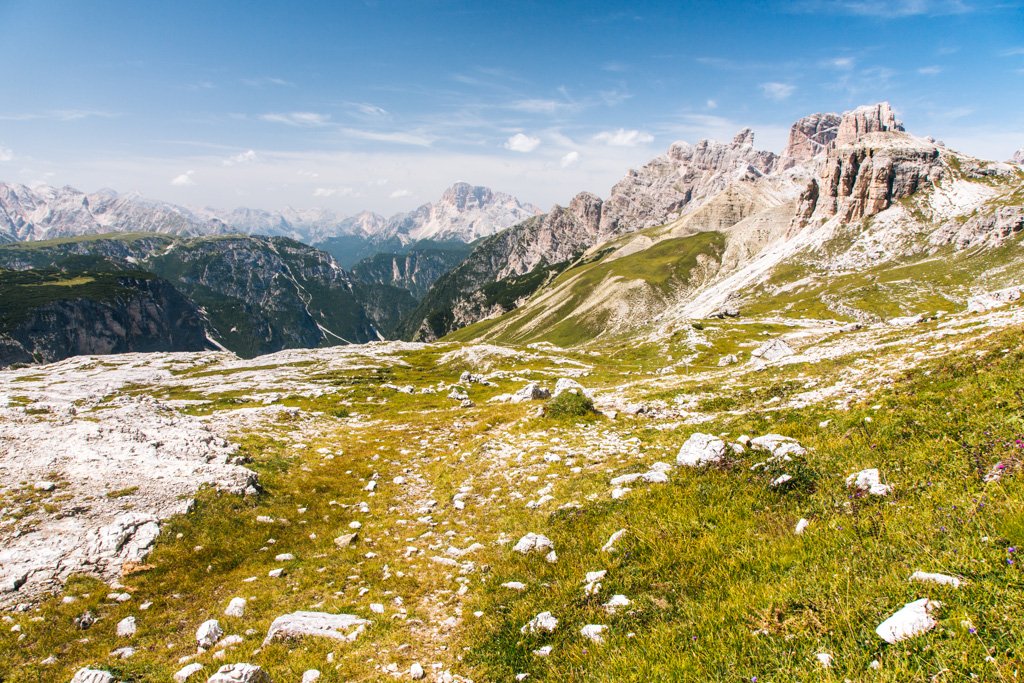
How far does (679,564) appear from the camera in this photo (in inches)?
338

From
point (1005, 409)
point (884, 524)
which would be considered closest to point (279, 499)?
point (884, 524)

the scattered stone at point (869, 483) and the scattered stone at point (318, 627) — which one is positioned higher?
the scattered stone at point (869, 483)

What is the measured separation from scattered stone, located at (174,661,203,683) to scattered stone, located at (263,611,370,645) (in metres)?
1.10

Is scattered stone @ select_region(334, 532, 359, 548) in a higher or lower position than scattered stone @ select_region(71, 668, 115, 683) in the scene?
lower

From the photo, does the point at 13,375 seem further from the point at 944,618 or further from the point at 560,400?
the point at 944,618

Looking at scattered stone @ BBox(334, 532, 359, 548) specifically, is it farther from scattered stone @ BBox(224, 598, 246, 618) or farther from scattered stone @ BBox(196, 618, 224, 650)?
scattered stone @ BBox(196, 618, 224, 650)

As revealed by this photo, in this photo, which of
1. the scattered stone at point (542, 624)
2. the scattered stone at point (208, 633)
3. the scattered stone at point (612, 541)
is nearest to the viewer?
the scattered stone at point (542, 624)

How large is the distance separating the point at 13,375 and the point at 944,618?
16511cm

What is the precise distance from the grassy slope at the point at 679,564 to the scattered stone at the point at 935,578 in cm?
18

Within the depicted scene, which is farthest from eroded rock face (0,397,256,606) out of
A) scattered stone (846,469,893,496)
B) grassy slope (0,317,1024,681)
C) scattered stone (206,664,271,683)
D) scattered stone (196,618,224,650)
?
scattered stone (846,469,893,496)

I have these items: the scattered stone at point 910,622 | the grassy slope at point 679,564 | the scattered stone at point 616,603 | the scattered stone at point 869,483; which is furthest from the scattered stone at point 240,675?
the scattered stone at point 869,483

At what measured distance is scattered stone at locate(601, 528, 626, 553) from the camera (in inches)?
384

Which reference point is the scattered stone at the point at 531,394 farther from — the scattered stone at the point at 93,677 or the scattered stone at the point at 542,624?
the scattered stone at the point at 93,677

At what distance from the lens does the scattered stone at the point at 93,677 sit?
8078mm
